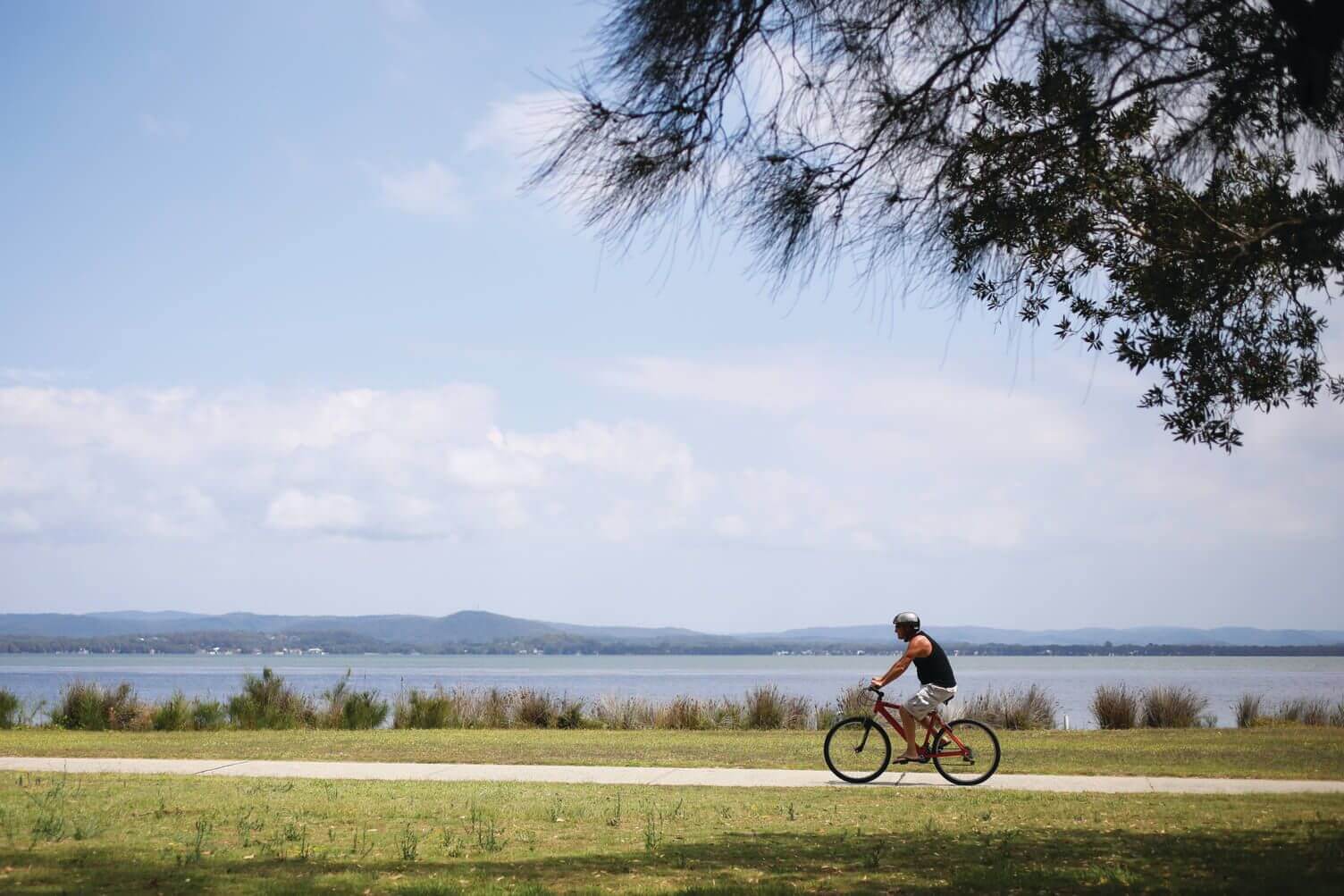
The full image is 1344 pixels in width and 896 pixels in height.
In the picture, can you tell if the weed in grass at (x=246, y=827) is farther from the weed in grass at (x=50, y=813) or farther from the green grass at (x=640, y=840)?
the weed in grass at (x=50, y=813)

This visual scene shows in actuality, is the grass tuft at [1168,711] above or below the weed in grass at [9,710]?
above

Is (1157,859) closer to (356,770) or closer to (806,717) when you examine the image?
(356,770)

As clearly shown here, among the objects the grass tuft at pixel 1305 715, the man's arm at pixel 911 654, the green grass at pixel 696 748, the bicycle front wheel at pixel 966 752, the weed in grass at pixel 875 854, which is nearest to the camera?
the weed in grass at pixel 875 854

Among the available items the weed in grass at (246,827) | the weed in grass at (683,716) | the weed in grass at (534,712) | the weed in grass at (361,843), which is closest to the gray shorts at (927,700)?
the weed in grass at (361,843)

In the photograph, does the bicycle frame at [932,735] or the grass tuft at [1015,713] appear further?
the grass tuft at [1015,713]

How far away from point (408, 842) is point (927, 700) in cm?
586

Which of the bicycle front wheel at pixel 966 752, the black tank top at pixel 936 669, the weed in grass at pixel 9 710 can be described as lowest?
the weed in grass at pixel 9 710

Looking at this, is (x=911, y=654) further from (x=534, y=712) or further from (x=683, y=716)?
(x=534, y=712)

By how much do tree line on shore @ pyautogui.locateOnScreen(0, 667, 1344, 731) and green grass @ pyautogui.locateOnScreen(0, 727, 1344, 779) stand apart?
40.3 inches

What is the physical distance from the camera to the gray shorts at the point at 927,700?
12.5 metres

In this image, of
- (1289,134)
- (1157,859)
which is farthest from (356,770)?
(1289,134)

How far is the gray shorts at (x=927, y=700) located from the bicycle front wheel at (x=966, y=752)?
0.93ft

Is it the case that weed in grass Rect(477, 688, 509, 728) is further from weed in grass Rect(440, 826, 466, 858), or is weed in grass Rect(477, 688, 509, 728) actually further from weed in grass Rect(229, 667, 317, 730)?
weed in grass Rect(440, 826, 466, 858)

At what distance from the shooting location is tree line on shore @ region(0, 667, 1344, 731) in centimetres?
2141
